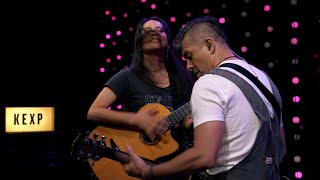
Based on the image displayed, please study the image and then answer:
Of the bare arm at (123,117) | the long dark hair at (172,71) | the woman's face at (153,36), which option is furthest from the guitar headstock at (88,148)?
the woman's face at (153,36)

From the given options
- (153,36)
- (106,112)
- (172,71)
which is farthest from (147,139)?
(153,36)

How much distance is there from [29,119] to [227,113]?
3564 millimetres

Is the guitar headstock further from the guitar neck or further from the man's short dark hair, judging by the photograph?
the man's short dark hair

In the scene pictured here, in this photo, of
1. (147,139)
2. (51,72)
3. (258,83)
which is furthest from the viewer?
(51,72)

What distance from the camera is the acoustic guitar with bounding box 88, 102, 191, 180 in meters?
2.90

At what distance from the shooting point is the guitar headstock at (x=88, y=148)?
2551 millimetres

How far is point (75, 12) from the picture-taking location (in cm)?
478

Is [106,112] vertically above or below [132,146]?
above

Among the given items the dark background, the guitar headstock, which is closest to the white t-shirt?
the guitar headstock

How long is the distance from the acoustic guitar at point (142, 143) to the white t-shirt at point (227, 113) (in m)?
1.03

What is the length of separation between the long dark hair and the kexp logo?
2106 mm

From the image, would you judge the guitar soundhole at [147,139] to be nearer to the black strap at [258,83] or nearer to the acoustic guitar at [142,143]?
the acoustic guitar at [142,143]

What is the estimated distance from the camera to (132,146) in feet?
9.88

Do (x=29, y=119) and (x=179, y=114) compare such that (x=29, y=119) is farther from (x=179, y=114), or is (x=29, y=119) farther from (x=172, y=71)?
(x=179, y=114)
